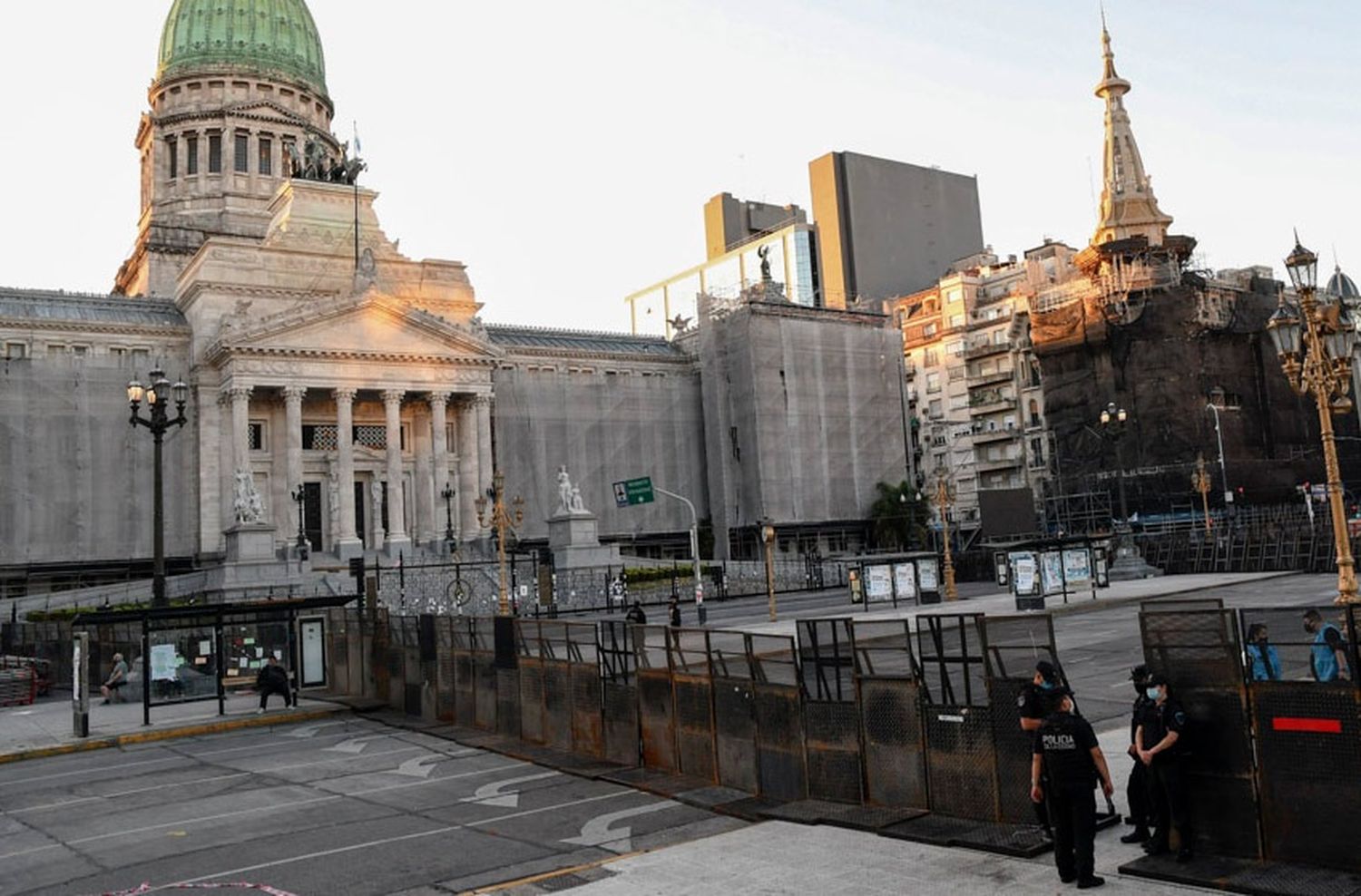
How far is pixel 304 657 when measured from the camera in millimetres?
30438

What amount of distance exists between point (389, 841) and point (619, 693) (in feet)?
15.3

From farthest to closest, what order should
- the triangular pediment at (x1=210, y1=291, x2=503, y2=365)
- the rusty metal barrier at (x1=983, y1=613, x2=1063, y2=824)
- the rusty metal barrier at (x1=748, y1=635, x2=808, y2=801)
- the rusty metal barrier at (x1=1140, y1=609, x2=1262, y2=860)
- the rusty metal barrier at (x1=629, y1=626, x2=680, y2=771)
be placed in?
the triangular pediment at (x1=210, y1=291, x2=503, y2=365), the rusty metal barrier at (x1=629, y1=626, x2=680, y2=771), the rusty metal barrier at (x1=748, y1=635, x2=808, y2=801), the rusty metal barrier at (x1=983, y1=613, x2=1063, y2=824), the rusty metal barrier at (x1=1140, y1=609, x2=1262, y2=860)

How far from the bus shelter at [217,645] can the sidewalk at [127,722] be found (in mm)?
394

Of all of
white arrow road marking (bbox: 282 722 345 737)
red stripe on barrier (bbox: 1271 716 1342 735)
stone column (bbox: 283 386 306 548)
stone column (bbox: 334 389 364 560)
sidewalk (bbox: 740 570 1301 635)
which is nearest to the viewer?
red stripe on barrier (bbox: 1271 716 1342 735)

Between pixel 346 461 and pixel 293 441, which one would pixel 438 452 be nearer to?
pixel 346 461

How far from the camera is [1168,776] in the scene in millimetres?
10203

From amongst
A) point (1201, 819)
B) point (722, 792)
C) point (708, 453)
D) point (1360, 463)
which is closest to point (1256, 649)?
point (1201, 819)

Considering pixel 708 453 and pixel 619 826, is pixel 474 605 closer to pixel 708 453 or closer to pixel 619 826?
pixel 708 453

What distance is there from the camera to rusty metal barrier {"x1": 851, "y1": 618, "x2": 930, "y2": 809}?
12.8 meters

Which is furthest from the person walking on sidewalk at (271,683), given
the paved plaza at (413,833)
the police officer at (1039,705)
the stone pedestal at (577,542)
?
the stone pedestal at (577,542)

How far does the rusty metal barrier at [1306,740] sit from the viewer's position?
31.0 ft

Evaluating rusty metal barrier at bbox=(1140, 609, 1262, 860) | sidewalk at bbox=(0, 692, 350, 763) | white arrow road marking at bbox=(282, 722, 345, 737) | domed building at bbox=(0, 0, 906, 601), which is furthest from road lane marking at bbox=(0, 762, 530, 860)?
domed building at bbox=(0, 0, 906, 601)

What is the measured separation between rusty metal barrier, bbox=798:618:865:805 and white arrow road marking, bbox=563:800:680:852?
215 centimetres

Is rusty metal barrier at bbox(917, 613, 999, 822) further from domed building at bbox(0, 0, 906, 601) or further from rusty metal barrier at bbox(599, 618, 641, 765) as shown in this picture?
domed building at bbox(0, 0, 906, 601)
